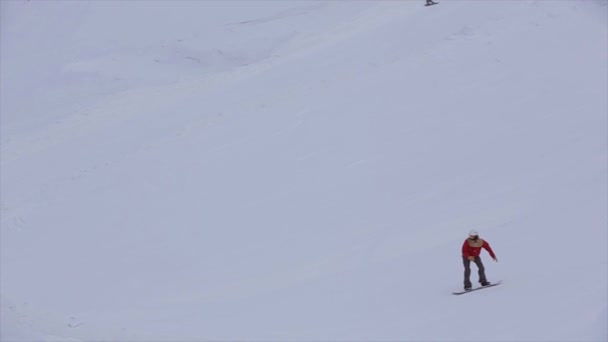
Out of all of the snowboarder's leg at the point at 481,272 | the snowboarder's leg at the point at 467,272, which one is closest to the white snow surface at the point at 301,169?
the snowboarder's leg at the point at 467,272

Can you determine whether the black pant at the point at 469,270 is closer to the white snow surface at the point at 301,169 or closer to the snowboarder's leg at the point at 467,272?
the snowboarder's leg at the point at 467,272

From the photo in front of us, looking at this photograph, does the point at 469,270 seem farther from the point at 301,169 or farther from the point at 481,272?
the point at 301,169

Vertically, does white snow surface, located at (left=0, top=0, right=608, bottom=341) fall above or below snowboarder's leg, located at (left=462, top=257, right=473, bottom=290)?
above

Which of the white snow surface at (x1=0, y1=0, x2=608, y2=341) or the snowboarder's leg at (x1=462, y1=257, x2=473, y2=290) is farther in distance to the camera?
the white snow surface at (x1=0, y1=0, x2=608, y2=341)

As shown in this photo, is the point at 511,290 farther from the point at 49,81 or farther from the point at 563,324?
the point at 49,81

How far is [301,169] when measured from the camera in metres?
24.0

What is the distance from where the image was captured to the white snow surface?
671 inches

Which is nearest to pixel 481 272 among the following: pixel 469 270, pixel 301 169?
pixel 469 270

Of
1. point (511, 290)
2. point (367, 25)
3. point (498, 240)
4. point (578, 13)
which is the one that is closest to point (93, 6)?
point (367, 25)

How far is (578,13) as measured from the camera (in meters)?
30.9

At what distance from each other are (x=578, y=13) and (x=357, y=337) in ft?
62.9

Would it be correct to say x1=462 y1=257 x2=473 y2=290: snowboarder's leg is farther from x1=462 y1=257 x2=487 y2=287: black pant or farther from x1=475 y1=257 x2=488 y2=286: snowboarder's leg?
x1=475 y1=257 x2=488 y2=286: snowboarder's leg

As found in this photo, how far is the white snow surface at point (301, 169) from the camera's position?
17.0m

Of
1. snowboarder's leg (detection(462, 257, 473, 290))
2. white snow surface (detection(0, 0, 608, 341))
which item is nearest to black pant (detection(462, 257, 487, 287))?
snowboarder's leg (detection(462, 257, 473, 290))
